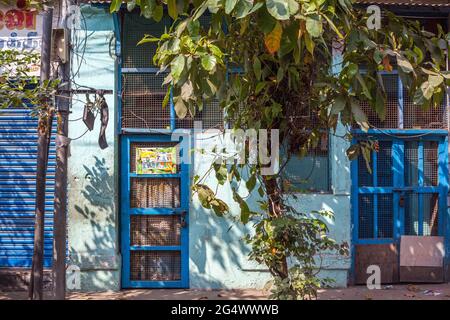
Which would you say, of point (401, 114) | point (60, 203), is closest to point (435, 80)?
point (60, 203)

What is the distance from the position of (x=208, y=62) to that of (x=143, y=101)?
13.6 feet

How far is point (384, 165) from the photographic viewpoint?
717 cm

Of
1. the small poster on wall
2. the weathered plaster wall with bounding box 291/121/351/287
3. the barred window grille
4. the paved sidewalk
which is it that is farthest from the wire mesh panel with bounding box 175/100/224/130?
the paved sidewalk

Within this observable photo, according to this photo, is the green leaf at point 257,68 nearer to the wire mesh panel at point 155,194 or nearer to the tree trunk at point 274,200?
the tree trunk at point 274,200

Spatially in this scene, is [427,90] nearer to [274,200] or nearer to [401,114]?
[274,200]

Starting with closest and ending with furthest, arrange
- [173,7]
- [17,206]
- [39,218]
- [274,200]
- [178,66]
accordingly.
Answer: [178,66]
[173,7]
[274,200]
[39,218]
[17,206]

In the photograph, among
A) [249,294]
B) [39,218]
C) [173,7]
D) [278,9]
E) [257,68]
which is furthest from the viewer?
[249,294]

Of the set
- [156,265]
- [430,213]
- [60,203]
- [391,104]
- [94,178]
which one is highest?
[391,104]

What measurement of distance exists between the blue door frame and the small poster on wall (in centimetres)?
248

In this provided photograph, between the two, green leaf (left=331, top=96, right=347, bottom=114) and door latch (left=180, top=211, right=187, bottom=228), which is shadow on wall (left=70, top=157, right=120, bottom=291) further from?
green leaf (left=331, top=96, right=347, bottom=114)

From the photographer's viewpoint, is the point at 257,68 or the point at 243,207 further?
the point at 243,207

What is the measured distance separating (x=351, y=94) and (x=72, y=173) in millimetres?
4563

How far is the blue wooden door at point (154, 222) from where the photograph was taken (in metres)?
6.96

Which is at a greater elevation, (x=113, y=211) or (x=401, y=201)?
(x=401, y=201)
